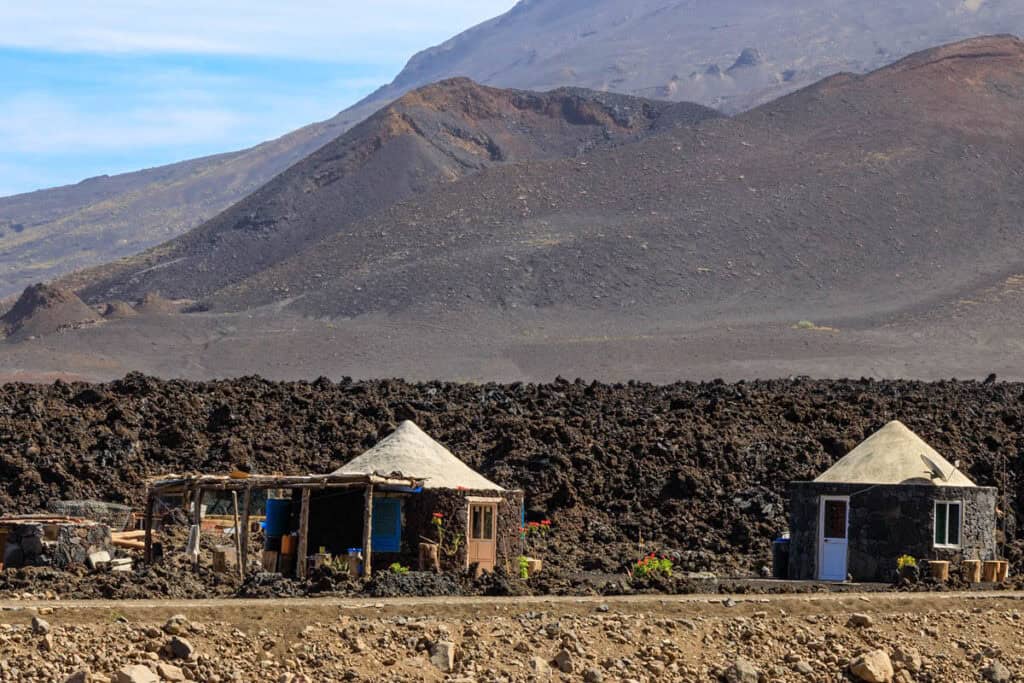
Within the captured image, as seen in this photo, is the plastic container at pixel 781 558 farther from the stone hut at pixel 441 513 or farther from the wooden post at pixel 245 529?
the wooden post at pixel 245 529

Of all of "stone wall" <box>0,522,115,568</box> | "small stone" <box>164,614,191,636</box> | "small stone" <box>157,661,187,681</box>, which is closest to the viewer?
"small stone" <box>157,661,187,681</box>

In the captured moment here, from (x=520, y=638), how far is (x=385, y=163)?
131770mm

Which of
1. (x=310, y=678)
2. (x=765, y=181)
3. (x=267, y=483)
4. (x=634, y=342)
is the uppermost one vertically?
(x=765, y=181)

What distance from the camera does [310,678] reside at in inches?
742

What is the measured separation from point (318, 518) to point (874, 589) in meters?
8.43

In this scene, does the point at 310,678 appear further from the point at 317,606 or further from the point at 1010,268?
the point at 1010,268

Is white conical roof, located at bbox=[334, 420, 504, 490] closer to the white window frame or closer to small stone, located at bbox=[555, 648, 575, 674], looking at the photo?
the white window frame

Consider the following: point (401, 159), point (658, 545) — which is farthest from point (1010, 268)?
point (658, 545)

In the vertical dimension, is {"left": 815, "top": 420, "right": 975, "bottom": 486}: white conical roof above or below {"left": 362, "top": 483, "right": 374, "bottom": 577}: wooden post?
above

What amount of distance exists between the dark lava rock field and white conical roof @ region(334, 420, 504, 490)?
3553mm

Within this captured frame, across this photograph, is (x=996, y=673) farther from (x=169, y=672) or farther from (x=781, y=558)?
(x=169, y=672)

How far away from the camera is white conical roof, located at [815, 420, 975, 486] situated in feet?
95.5

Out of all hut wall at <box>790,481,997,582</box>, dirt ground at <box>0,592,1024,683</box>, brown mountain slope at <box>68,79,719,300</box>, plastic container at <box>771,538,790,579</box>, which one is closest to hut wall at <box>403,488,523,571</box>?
dirt ground at <box>0,592,1024,683</box>

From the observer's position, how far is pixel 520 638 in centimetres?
2052
